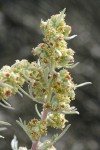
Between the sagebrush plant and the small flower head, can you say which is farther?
the small flower head

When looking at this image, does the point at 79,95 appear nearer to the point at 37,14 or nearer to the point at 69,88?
the point at 37,14

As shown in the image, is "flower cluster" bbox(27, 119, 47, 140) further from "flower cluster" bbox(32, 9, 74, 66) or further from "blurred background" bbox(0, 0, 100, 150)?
"blurred background" bbox(0, 0, 100, 150)

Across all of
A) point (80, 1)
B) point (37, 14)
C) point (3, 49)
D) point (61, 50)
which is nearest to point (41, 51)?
point (61, 50)

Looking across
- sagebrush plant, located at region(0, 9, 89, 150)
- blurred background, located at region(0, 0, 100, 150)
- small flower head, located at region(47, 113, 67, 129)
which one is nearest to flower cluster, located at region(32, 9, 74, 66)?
sagebrush plant, located at region(0, 9, 89, 150)

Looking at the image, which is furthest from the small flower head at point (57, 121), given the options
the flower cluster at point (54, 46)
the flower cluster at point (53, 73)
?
the flower cluster at point (54, 46)

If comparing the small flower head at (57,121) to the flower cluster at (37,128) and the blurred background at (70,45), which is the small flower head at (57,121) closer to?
the flower cluster at (37,128)

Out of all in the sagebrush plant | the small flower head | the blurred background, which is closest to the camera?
the sagebrush plant

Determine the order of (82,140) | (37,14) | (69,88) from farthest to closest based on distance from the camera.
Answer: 1. (37,14)
2. (82,140)
3. (69,88)

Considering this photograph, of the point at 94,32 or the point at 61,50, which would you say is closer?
the point at 61,50

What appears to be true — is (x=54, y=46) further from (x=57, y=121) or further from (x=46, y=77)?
(x=57, y=121)
